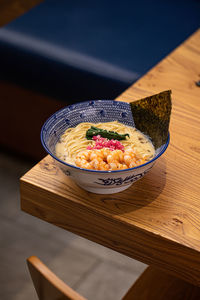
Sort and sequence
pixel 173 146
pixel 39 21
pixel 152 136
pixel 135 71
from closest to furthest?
pixel 152 136 → pixel 173 146 → pixel 135 71 → pixel 39 21

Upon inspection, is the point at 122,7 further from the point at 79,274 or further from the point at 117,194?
the point at 117,194

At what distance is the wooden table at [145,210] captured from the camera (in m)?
0.95

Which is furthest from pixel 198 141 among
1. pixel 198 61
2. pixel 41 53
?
pixel 41 53

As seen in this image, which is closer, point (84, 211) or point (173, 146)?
point (84, 211)

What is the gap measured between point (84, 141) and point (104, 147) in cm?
7

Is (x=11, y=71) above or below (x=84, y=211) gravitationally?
below

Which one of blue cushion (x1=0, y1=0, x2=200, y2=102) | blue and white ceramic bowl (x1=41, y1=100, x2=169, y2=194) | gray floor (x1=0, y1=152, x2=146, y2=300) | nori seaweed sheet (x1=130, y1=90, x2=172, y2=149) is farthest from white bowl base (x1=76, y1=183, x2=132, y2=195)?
blue cushion (x1=0, y1=0, x2=200, y2=102)

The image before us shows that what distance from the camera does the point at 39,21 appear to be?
2.37 m

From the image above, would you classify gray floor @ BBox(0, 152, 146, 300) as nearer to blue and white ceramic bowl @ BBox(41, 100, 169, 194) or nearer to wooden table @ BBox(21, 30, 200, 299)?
wooden table @ BBox(21, 30, 200, 299)

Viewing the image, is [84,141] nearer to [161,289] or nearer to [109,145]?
[109,145]

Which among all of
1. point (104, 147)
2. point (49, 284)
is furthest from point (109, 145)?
point (49, 284)

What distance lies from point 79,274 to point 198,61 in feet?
3.07

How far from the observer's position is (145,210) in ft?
3.27

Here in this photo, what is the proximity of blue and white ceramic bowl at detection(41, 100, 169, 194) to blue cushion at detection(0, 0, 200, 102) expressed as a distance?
2.78 feet
